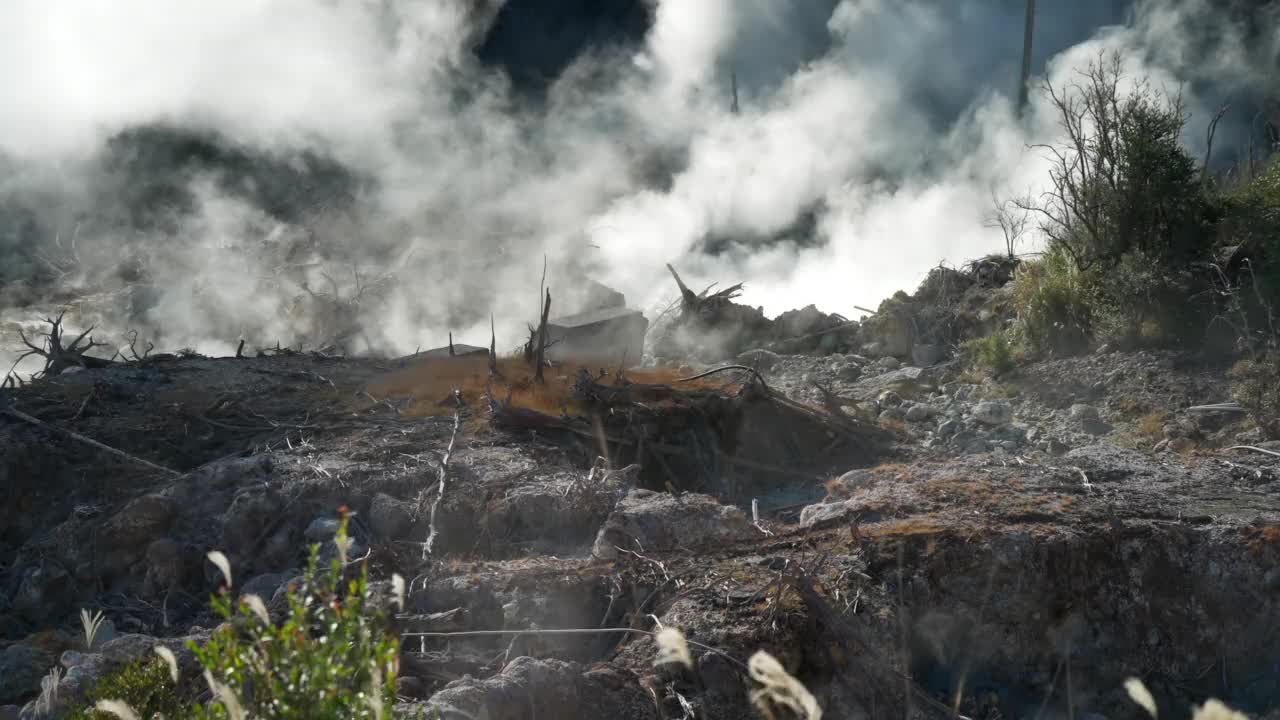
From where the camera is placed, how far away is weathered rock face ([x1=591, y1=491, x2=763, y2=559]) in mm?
5094

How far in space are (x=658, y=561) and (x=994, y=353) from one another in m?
8.93

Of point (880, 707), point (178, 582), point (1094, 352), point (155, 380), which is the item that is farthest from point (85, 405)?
point (1094, 352)

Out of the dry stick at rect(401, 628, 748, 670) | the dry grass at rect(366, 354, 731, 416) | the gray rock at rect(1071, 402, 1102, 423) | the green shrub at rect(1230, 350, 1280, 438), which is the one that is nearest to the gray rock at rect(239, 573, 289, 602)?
the dry stick at rect(401, 628, 748, 670)

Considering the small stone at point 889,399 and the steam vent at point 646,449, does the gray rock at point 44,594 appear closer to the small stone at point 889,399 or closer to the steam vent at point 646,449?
the steam vent at point 646,449

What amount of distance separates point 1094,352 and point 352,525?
9329 millimetres

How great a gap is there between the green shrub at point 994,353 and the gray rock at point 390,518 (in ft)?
27.8

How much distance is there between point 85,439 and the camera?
7.77m

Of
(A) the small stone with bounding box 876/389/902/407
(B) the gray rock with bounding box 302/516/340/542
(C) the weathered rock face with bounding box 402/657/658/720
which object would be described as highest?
(A) the small stone with bounding box 876/389/902/407

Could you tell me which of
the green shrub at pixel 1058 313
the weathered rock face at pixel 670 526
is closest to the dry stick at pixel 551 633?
the weathered rock face at pixel 670 526

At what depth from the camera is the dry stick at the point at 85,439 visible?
24.2 feet

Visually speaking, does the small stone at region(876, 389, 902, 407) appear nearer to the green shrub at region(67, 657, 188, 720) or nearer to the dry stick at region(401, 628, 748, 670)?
the dry stick at region(401, 628, 748, 670)

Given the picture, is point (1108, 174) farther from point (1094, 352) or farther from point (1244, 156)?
point (1244, 156)

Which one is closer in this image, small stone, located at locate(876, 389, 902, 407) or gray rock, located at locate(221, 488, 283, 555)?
gray rock, located at locate(221, 488, 283, 555)

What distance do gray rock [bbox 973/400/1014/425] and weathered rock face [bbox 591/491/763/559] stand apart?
17.1 ft
